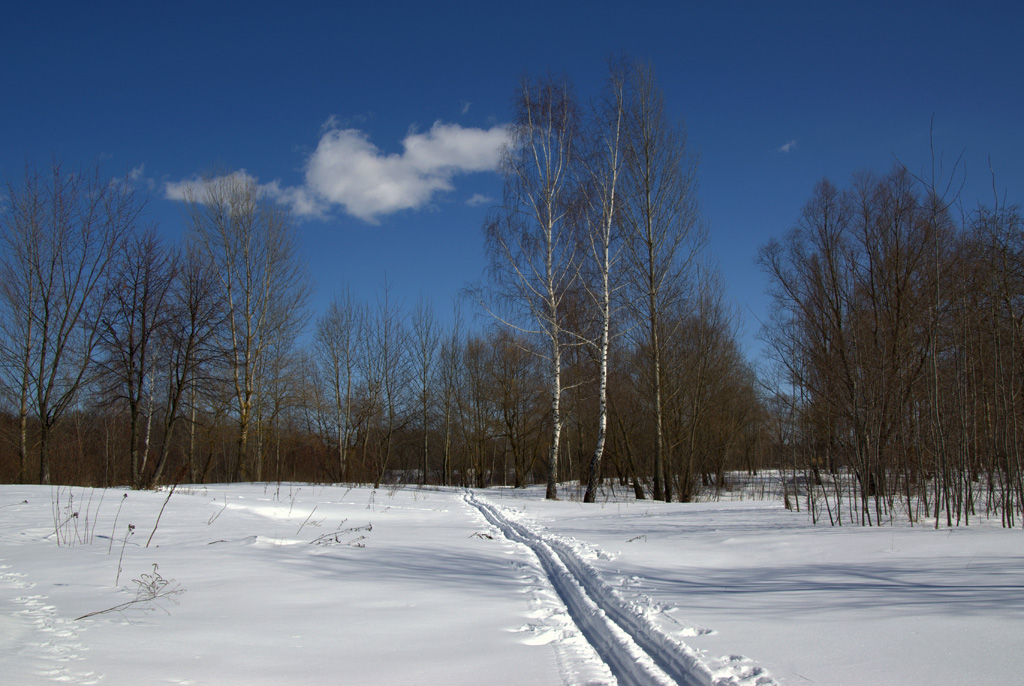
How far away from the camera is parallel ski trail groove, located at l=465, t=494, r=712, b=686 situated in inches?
110

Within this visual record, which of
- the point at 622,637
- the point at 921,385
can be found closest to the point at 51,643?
the point at 622,637

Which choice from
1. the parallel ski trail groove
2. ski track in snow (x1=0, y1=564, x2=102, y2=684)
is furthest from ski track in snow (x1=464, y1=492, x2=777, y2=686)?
ski track in snow (x1=0, y1=564, x2=102, y2=684)

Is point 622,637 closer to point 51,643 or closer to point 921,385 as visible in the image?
point 51,643

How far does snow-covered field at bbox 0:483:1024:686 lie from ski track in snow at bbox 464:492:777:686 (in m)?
0.02

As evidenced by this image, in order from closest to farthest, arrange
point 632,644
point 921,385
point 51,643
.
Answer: point 51,643, point 632,644, point 921,385

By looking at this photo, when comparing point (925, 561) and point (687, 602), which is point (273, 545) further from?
point (925, 561)

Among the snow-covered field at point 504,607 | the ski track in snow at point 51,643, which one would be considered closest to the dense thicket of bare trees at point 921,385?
the snow-covered field at point 504,607

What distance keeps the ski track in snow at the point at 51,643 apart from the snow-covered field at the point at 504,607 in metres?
0.02

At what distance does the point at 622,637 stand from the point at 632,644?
137 mm

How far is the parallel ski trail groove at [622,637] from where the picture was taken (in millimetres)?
2789

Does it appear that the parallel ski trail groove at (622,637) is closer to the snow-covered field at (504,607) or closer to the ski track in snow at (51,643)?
the snow-covered field at (504,607)

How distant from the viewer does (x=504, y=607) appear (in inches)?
162

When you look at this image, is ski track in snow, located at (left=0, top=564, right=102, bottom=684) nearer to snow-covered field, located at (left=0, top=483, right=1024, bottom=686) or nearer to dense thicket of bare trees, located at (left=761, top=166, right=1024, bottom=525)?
snow-covered field, located at (left=0, top=483, right=1024, bottom=686)

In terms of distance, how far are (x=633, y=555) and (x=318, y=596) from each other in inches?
134
